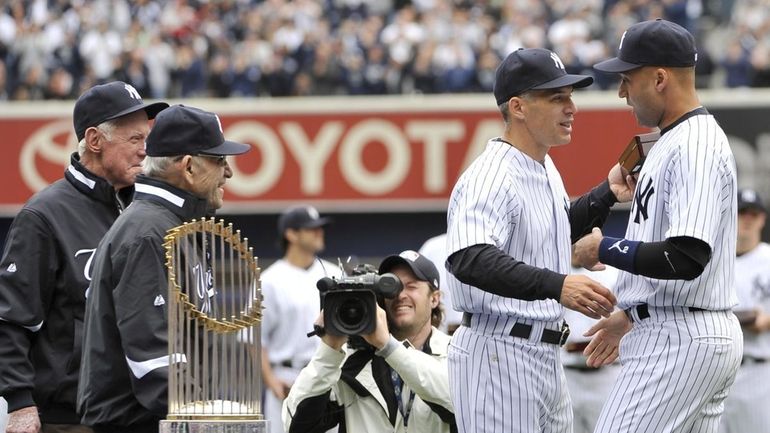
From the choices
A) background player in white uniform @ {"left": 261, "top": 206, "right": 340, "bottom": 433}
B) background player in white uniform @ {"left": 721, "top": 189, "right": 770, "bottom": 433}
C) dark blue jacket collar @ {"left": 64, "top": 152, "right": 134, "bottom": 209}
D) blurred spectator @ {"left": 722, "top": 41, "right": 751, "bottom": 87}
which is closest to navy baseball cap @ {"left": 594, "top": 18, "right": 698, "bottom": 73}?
dark blue jacket collar @ {"left": 64, "top": 152, "right": 134, "bottom": 209}

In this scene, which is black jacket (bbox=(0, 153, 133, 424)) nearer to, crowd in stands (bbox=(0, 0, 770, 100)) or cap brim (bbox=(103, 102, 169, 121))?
cap brim (bbox=(103, 102, 169, 121))

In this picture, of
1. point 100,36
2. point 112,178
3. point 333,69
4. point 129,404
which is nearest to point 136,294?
Result: point 129,404

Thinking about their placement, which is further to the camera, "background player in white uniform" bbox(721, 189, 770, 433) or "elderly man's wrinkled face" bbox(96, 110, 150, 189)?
"background player in white uniform" bbox(721, 189, 770, 433)

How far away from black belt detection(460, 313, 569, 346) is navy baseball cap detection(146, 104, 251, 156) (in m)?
1.00

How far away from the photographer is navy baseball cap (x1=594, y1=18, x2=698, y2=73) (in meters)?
4.84

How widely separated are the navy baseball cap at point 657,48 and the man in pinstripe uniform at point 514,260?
22 centimetres

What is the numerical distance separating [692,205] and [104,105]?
223 centimetres

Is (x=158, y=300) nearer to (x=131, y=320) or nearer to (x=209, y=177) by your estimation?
(x=131, y=320)

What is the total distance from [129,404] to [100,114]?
4.03 ft

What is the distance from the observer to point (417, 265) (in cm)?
605

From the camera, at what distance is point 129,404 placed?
4762 mm

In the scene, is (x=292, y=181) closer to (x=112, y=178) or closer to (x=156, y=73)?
(x=156, y=73)

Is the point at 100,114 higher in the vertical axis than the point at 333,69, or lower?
lower

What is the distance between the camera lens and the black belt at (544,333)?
495cm
